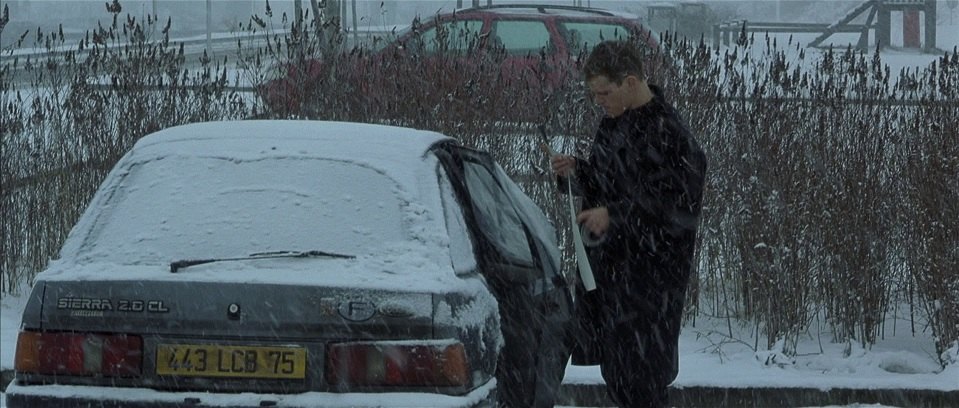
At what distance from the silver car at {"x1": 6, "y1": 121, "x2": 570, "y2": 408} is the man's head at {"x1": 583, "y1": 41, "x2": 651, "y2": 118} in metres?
0.78

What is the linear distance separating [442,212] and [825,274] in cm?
416

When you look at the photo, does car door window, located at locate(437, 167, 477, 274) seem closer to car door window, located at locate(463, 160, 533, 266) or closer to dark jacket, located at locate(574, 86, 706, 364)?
car door window, located at locate(463, 160, 533, 266)

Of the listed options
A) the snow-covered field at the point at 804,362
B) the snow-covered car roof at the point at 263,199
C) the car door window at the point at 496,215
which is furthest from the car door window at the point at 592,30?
the snow-covered car roof at the point at 263,199

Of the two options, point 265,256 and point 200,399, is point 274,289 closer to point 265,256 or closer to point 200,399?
point 265,256

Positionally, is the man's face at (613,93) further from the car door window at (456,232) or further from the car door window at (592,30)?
the car door window at (592,30)

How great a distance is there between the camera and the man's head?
16.1ft

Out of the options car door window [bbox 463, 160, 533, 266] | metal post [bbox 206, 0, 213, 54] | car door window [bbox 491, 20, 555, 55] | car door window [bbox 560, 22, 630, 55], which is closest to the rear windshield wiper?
car door window [bbox 463, 160, 533, 266]

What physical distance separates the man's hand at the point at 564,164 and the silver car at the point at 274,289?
73 cm

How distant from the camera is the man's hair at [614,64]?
489 cm

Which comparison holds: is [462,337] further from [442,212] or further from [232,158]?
[232,158]

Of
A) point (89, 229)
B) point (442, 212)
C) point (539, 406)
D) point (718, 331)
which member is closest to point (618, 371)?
point (539, 406)

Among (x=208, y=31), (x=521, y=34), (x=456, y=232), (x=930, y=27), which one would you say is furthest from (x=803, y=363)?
(x=930, y=27)

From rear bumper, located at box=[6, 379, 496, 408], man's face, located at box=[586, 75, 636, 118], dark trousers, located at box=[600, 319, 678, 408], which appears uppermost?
man's face, located at box=[586, 75, 636, 118]

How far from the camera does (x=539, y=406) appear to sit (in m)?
4.84
